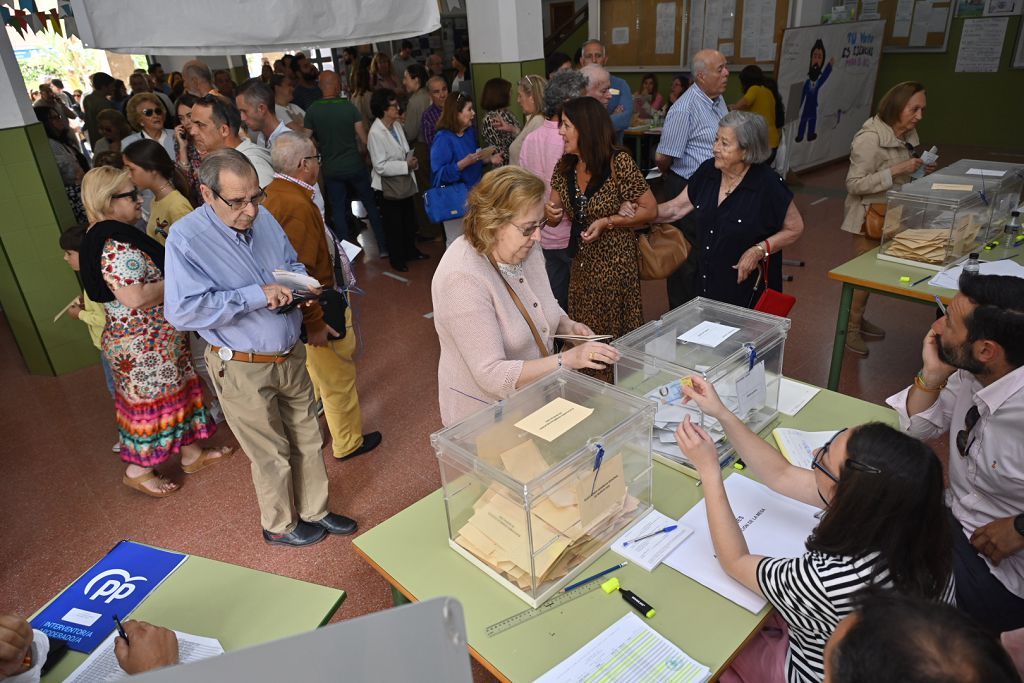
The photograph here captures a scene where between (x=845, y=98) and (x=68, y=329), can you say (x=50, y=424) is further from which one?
(x=845, y=98)

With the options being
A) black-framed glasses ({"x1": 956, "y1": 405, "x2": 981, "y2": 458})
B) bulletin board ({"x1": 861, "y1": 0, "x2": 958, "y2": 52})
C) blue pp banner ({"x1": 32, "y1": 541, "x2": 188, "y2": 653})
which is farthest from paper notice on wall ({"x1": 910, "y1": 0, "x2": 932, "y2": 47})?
blue pp banner ({"x1": 32, "y1": 541, "x2": 188, "y2": 653})

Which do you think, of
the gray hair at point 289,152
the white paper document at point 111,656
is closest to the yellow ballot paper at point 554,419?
the white paper document at point 111,656

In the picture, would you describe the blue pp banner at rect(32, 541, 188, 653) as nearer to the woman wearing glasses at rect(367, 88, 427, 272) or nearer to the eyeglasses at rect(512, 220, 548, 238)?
the eyeglasses at rect(512, 220, 548, 238)

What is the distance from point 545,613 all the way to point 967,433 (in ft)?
4.61

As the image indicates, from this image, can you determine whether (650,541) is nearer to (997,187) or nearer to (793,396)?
(793,396)

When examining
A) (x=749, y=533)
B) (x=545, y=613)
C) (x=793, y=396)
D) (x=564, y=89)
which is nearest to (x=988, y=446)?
(x=793, y=396)

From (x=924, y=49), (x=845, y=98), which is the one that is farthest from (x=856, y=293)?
(x=924, y=49)

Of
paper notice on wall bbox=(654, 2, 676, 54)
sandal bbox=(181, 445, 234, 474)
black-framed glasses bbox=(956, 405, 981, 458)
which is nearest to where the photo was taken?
black-framed glasses bbox=(956, 405, 981, 458)

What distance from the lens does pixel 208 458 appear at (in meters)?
3.52

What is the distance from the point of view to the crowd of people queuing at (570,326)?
1.29m

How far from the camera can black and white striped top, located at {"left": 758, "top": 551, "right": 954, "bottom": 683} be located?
1271 millimetres

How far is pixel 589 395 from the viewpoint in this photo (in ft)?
5.93

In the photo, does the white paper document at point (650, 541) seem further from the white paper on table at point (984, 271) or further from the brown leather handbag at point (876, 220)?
the brown leather handbag at point (876, 220)

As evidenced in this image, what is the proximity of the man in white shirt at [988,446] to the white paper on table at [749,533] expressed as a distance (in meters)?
0.39
